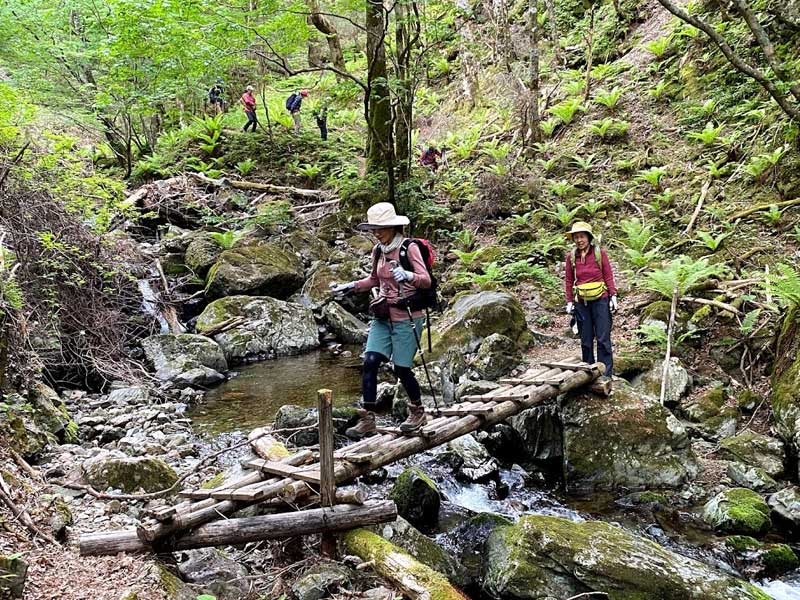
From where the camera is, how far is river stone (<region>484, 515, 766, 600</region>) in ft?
14.4

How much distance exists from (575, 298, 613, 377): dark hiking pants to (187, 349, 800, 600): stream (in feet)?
6.05

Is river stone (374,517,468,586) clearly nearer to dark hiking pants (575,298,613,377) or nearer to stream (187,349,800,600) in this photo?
stream (187,349,800,600)

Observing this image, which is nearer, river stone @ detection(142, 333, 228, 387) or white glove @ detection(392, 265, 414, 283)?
white glove @ detection(392, 265, 414, 283)

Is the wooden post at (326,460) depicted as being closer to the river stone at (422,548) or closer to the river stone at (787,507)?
the river stone at (422,548)

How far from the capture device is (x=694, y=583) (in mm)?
4422

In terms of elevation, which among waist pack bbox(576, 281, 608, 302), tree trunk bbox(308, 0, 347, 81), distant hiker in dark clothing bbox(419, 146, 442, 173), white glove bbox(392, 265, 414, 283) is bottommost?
waist pack bbox(576, 281, 608, 302)

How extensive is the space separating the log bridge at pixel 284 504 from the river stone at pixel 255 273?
7951 mm

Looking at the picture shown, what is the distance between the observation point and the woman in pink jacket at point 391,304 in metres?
5.36

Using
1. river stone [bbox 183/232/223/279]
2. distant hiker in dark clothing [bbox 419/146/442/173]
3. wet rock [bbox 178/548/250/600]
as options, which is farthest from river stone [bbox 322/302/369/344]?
wet rock [bbox 178/548/250/600]

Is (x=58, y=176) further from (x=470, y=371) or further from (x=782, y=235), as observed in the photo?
(x=782, y=235)

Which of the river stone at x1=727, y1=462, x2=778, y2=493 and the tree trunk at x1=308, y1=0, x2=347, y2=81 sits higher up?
the tree trunk at x1=308, y1=0, x2=347, y2=81

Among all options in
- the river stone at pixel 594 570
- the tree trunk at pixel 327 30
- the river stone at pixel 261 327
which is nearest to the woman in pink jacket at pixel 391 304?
the river stone at pixel 594 570

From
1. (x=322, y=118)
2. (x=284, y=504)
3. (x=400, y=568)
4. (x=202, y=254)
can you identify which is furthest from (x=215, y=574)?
(x=322, y=118)

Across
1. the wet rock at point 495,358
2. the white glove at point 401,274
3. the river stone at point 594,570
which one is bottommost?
the river stone at point 594,570
